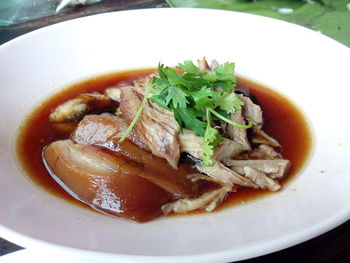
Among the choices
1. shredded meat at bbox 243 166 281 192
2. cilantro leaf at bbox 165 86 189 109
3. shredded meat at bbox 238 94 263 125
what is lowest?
shredded meat at bbox 243 166 281 192

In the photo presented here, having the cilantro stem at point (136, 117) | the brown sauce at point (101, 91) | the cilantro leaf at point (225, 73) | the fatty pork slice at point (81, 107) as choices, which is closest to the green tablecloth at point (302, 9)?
the brown sauce at point (101, 91)

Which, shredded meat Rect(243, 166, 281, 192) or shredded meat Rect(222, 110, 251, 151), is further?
shredded meat Rect(222, 110, 251, 151)

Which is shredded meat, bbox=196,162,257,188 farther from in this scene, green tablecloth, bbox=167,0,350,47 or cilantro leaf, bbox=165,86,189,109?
green tablecloth, bbox=167,0,350,47

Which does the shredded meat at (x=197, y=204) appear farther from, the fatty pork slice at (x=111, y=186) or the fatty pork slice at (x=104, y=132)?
the fatty pork slice at (x=104, y=132)

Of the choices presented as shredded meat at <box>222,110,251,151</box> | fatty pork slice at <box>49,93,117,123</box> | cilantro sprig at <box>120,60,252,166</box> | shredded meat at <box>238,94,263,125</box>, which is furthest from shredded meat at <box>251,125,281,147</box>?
fatty pork slice at <box>49,93,117,123</box>

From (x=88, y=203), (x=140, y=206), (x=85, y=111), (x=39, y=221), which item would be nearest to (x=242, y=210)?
(x=140, y=206)

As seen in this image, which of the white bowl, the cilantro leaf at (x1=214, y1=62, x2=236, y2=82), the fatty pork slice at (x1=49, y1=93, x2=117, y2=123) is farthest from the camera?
the fatty pork slice at (x1=49, y1=93, x2=117, y2=123)

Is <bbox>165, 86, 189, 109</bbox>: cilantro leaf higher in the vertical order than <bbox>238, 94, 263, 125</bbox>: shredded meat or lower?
higher
